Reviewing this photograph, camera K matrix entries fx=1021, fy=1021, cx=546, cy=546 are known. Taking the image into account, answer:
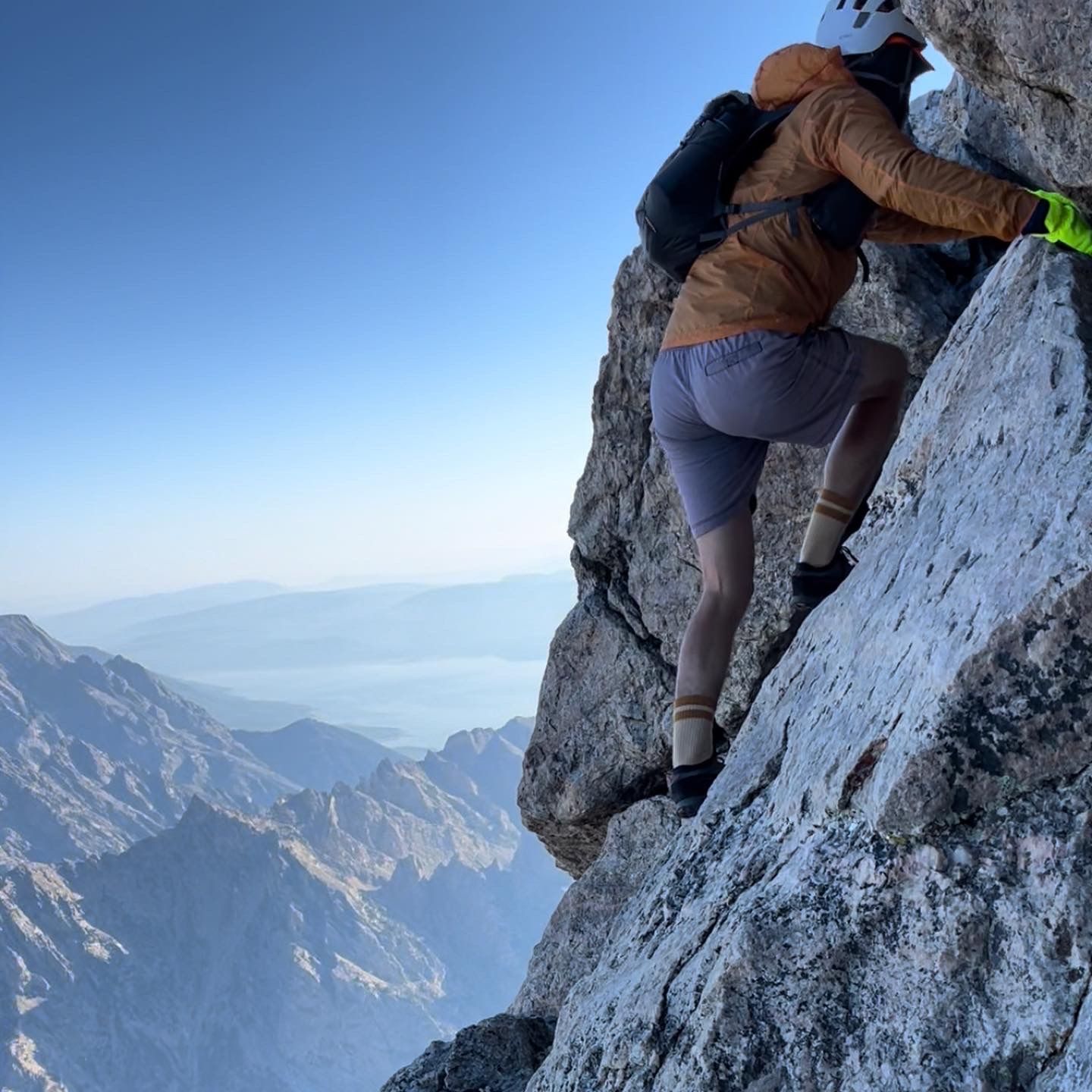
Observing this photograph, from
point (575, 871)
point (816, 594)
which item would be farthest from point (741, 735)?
point (575, 871)

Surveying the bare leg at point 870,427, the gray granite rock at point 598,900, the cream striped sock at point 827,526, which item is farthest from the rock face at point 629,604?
the bare leg at point 870,427

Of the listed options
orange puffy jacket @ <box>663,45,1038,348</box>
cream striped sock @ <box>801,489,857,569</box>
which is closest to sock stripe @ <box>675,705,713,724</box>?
cream striped sock @ <box>801,489,857,569</box>

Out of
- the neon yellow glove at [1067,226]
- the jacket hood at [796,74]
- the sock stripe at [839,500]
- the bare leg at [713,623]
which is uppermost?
the jacket hood at [796,74]

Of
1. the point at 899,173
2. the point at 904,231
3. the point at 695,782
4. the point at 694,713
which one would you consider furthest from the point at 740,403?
the point at 695,782

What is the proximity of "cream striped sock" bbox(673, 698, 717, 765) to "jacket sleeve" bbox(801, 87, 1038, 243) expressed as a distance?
3.48 meters

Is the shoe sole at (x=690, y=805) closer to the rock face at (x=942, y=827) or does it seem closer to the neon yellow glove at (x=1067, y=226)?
the rock face at (x=942, y=827)

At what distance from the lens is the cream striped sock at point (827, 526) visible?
748 centimetres

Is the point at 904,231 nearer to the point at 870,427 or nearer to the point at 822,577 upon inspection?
the point at 870,427

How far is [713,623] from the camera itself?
23.4 ft

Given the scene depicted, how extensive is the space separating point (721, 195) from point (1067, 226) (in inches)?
79.6

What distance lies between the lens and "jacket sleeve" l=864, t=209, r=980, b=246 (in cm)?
690

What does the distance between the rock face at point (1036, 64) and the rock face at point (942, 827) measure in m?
0.51

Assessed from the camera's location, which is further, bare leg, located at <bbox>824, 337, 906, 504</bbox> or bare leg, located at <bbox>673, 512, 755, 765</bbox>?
bare leg, located at <bbox>673, 512, 755, 765</bbox>

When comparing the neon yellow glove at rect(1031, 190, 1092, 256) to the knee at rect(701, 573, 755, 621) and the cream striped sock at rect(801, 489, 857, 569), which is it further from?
the knee at rect(701, 573, 755, 621)
